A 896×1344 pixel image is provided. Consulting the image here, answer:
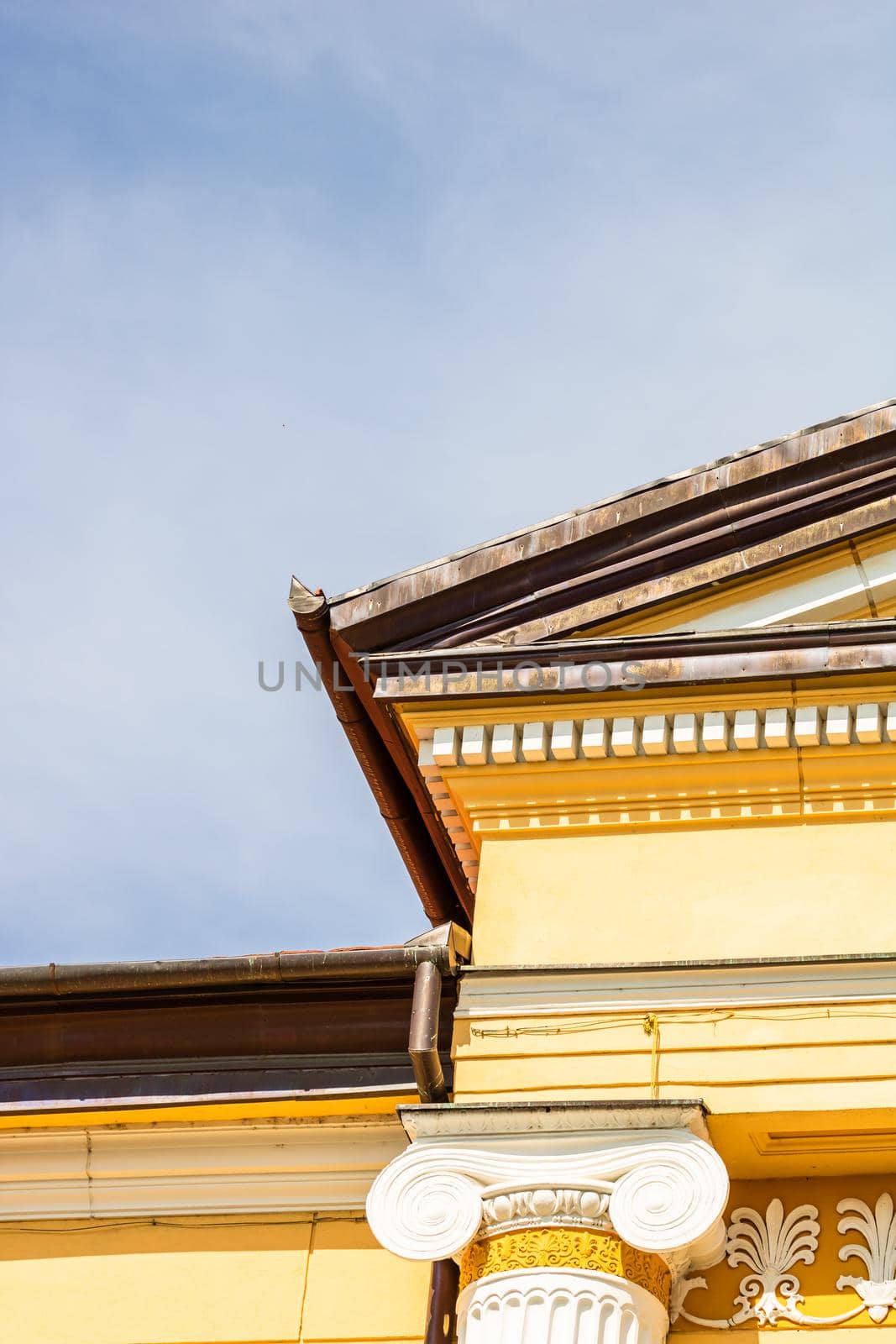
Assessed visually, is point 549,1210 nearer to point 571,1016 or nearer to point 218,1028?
point 571,1016

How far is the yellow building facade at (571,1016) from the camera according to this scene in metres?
6.27

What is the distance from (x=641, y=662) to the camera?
7.29m

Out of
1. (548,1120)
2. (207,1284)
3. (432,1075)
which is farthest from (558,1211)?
(207,1284)

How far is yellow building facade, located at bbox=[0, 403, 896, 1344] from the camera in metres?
6.27

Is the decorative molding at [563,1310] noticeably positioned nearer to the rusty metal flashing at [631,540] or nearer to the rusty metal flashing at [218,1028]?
the rusty metal flashing at [218,1028]

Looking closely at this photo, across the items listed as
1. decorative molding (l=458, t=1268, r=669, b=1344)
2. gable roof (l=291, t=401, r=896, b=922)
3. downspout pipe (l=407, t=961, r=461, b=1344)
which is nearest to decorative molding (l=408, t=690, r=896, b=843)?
gable roof (l=291, t=401, r=896, b=922)

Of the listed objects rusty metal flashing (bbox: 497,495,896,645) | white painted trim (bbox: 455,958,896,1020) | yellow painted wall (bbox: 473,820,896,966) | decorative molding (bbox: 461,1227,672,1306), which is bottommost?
decorative molding (bbox: 461,1227,672,1306)

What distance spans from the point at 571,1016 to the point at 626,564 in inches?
78.4

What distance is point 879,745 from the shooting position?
711 cm

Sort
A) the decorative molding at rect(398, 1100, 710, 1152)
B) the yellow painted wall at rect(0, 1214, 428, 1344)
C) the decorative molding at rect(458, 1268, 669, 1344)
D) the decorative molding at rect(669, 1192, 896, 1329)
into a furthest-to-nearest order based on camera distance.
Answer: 1. the yellow painted wall at rect(0, 1214, 428, 1344)
2. the decorative molding at rect(398, 1100, 710, 1152)
3. the decorative molding at rect(669, 1192, 896, 1329)
4. the decorative molding at rect(458, 1268, 669, 1344)

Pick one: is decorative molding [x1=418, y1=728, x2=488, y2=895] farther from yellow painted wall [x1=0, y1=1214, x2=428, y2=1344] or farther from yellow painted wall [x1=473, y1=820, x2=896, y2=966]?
yellow painted wall [x1=0, y1=1214, x2=428, y2=1344]

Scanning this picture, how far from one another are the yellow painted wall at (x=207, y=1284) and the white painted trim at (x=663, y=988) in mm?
1020

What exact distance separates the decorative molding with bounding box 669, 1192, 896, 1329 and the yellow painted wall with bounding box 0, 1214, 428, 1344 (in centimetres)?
115

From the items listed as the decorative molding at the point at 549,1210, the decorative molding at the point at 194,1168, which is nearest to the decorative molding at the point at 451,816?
the decorative molding at the point at 194,1168
